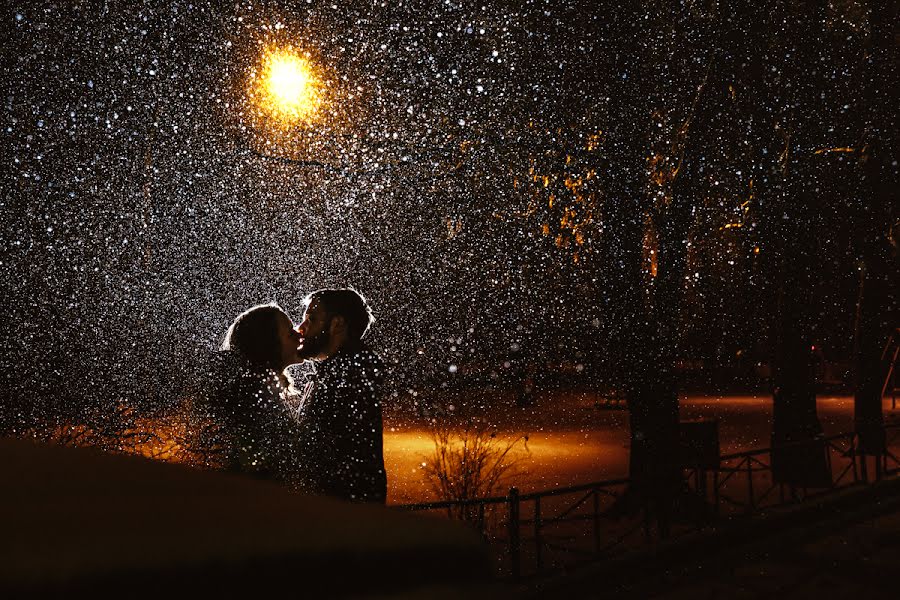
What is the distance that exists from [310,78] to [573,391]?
29.6 metres

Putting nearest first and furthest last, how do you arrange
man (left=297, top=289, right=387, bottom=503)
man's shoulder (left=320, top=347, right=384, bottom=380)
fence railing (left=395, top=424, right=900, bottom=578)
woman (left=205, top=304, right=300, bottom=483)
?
woman (left=205, top=304, right=300, bottom=483) < man (left=297, top=289, right=387, bottom=503) < man's shoulder (left=320, top=347, right=384, bottom=380) < fence railing (left=395, top=424, right=900, bottom=578)

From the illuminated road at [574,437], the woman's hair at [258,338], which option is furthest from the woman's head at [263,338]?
the illuminated road at [574,437]

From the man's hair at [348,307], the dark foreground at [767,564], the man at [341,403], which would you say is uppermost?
the man's hair at [348,307]

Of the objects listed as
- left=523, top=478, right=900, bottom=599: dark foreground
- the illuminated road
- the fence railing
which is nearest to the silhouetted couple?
the fence railing

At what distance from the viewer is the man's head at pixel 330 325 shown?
2678 mm

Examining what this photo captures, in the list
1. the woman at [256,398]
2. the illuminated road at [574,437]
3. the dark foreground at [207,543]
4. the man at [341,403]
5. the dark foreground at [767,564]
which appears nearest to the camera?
the dark foreground at [207,543]

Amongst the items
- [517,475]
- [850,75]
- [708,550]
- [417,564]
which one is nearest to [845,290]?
[850,75]

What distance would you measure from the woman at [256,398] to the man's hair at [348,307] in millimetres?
173

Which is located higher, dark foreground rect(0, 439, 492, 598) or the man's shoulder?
the man's shoulder

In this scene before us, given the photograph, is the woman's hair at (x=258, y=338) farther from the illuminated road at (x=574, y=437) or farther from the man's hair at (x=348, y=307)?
the illuminated road at (x=574, y=437)

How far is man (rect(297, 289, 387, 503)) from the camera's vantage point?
97.6 inches

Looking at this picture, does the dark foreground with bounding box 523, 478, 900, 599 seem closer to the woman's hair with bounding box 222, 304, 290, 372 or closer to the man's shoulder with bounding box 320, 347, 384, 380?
the man's shoulder with bounding box 320, 347, 384, 380

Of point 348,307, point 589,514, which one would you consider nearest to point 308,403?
point 348,307

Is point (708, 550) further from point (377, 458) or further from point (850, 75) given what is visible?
point (850, 75)
